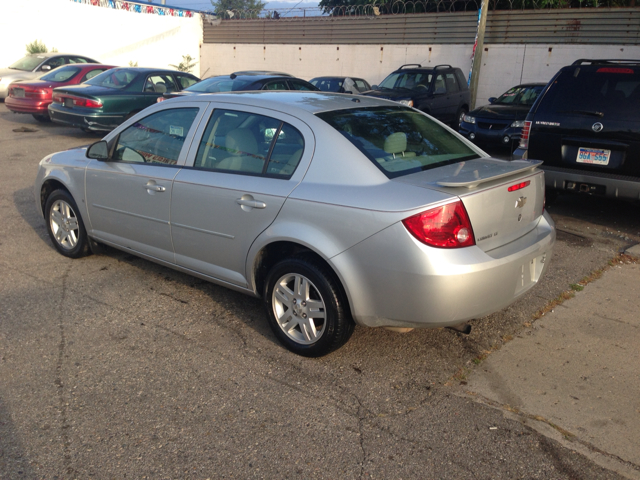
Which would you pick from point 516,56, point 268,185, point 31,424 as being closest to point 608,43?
point 516,56

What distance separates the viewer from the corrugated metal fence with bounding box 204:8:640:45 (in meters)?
17.0

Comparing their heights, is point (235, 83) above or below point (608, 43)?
below

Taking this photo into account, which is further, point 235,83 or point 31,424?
point 235,83

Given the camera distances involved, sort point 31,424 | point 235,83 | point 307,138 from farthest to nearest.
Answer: point 235,83 < point 307,138 < point 31,424

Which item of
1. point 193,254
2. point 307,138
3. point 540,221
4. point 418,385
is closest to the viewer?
point 418,385

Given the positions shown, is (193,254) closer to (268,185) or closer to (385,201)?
(268,185)

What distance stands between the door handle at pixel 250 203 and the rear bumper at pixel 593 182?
4280 mm

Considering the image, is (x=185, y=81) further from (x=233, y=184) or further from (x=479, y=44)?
(x=233, y=184)

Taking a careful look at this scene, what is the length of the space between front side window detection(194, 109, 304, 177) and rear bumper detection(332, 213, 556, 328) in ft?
2.85

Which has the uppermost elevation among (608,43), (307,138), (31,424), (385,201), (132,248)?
(608,43)

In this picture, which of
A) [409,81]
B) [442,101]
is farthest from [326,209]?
[409,81]

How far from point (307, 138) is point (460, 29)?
58.9 feet

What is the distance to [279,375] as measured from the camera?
3.66 metres

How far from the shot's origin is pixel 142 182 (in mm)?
4652
